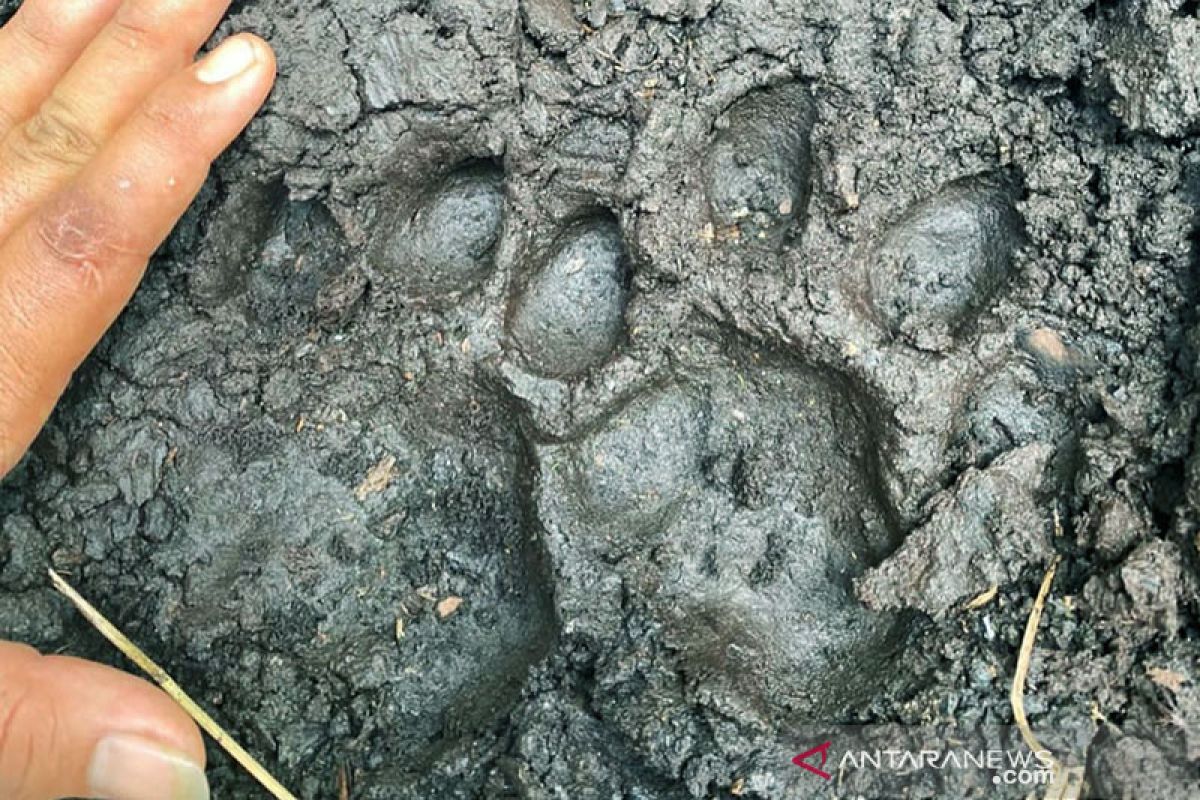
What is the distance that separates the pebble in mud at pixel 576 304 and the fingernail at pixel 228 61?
1.64ft

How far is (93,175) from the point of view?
1.49 metres

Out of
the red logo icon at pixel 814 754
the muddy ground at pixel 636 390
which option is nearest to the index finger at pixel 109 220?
the muddy ground at pixel 636 390

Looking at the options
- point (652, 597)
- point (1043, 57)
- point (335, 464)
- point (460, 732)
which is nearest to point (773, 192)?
point (1043, 57)

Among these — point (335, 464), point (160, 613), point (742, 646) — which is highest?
point (742, 646)

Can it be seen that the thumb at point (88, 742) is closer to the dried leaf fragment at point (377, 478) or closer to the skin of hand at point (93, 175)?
the skin of hand at point (93, 175)

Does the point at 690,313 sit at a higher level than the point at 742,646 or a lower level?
higher

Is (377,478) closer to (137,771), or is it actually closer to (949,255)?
(137,771)

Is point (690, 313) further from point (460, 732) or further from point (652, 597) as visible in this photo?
point (460, 732)

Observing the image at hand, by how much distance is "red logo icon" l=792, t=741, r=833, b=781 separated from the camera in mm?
1407

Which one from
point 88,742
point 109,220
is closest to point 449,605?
point 88,742

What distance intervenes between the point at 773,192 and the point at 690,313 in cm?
21

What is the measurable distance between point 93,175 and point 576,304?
27.0 inches

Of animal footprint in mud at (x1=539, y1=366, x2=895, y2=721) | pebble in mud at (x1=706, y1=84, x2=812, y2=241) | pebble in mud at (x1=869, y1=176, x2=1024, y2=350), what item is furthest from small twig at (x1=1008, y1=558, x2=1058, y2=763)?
pebble in mud at (x1=706, y1=84, x2=812, y2=241)

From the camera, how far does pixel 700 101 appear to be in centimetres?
157
